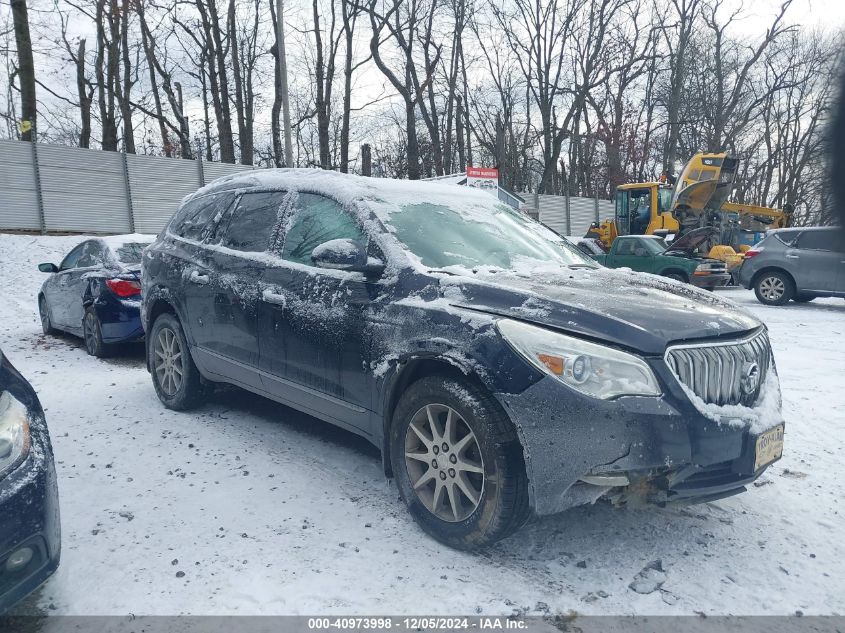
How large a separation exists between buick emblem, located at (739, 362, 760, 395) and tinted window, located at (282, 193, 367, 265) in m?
2.01

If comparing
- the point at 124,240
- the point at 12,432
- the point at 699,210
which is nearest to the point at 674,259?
the point at 699,210

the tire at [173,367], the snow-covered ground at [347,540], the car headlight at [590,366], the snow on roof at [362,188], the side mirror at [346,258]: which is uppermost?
the snow on roof at [362,188]

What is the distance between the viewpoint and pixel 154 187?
1973cm

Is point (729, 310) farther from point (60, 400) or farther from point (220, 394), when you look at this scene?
Answer: point (60, 400)

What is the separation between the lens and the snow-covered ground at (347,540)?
2.60 meters

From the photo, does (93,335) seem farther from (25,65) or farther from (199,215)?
(25,65)

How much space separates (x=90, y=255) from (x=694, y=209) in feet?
56.1

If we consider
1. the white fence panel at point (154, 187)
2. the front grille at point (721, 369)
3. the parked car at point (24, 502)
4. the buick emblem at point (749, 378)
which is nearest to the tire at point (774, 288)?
the front grille at point (721, 369)

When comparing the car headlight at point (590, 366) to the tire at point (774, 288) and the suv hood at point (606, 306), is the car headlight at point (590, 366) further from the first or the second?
the tire at point (774, 288)

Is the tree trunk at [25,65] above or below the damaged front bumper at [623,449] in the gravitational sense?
above

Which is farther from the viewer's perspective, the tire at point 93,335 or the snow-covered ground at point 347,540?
the tire at point 93,335

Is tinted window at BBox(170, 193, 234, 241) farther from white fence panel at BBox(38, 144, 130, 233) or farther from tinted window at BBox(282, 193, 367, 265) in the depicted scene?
white fence panel at BBox(38, 144, 130, 233)

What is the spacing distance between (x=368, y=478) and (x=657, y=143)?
40.3m

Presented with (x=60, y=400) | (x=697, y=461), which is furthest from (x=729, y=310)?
(x=60, y=400)
